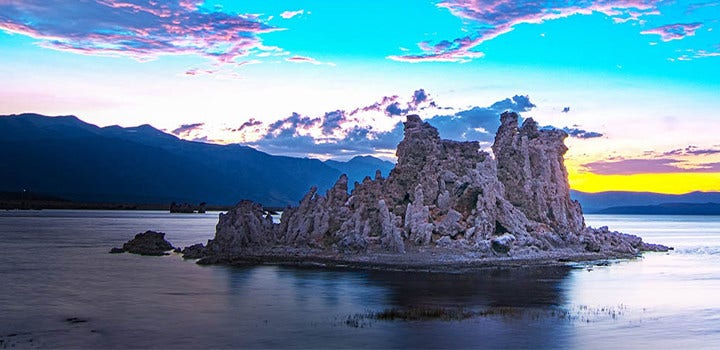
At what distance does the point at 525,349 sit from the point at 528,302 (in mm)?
11481

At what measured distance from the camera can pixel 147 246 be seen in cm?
6612

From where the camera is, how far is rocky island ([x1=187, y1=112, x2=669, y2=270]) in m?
54.9

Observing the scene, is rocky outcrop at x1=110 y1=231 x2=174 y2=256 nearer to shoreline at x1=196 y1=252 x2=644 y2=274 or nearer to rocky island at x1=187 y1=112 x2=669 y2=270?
rocky island at x1=187 y1=112 x2=669 y2=270

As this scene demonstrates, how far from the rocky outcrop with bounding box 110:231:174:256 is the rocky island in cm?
521

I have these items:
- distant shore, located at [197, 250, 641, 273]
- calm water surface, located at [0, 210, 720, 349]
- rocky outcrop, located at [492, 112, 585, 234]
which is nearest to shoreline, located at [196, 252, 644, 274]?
distant shore, located at [197, 250, 641, 273]

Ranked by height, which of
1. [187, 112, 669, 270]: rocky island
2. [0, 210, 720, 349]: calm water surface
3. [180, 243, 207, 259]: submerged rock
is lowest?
[0, 210, 720, 349]: calm water surface

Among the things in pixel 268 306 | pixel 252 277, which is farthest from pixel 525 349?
pixel 252 277

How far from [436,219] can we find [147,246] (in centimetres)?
2669

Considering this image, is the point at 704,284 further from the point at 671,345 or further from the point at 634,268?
the point at 671,345

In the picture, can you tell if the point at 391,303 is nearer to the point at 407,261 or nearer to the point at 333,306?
the point at 333,306

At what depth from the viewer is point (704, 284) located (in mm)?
46562

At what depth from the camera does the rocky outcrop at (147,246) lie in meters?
65.2

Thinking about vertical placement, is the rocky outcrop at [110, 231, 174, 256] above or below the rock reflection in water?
above

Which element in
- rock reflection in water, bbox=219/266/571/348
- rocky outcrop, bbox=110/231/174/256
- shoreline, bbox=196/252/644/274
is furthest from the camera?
rocky outcrop, bbox=110/231/174/256
